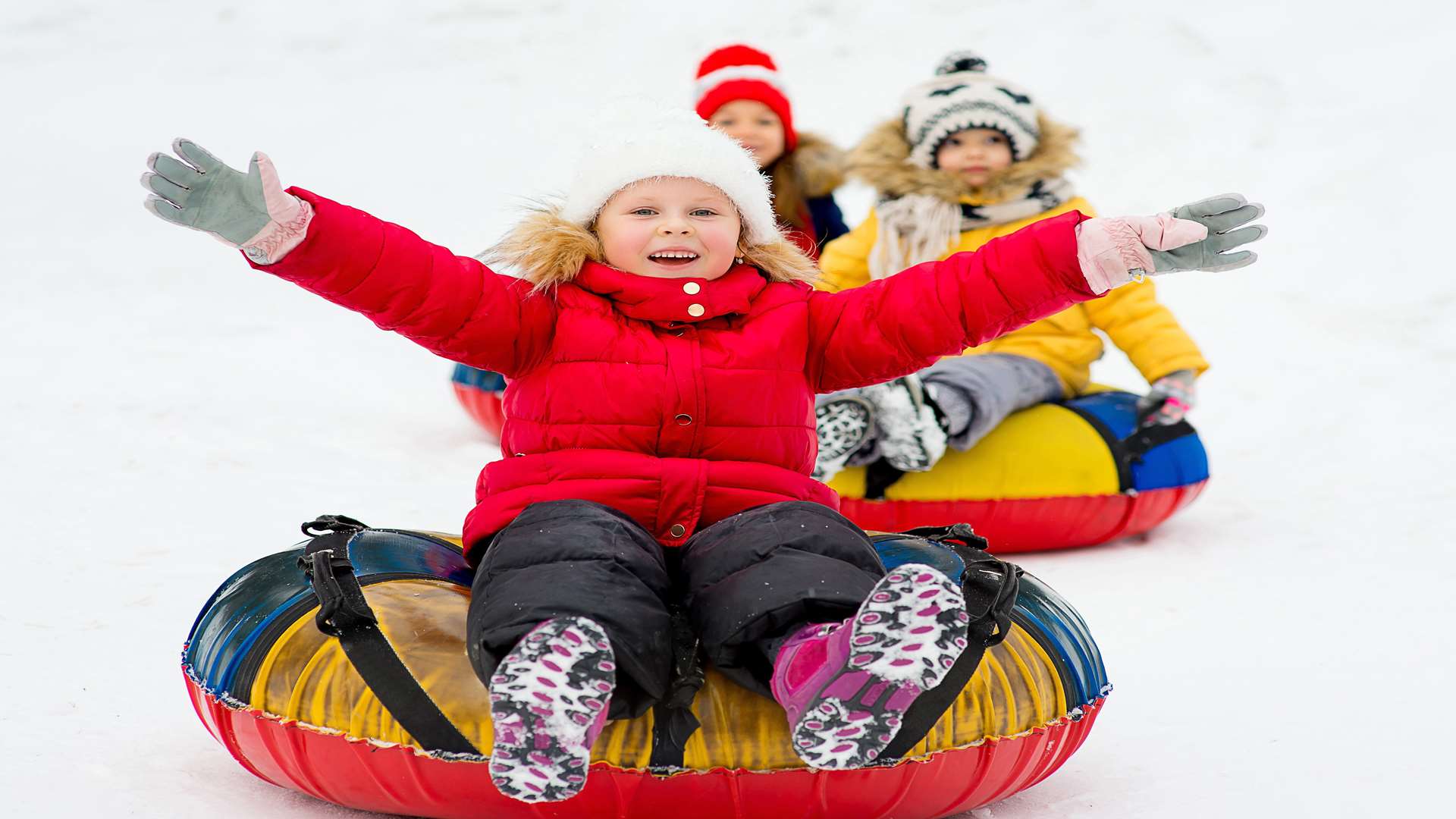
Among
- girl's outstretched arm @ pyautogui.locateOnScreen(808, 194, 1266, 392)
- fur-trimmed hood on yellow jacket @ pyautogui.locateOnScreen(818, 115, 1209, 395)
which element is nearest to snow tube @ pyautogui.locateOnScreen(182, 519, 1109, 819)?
girl's outstretched arm @ pyautogui.locateOnScreen(808, 194, 1266, 392)

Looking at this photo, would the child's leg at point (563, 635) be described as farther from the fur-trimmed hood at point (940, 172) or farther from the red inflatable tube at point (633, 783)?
the fur-trimmed hood at point (940, 172)

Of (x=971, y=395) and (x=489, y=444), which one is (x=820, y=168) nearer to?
(x=971, y=395)

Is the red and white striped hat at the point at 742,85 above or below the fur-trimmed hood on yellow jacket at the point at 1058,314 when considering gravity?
above

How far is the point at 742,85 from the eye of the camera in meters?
4.68

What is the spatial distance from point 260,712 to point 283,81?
8.87 metres

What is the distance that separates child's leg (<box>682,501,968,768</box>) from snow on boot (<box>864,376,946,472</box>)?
5.07 feet

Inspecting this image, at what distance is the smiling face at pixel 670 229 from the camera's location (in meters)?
2.37

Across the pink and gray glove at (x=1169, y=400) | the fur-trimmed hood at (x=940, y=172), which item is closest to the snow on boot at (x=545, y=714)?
the pink and gray glove at (x=1169, y=400)

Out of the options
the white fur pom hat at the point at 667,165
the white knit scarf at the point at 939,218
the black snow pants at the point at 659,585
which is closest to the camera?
the black snow pants at the point at 659,585

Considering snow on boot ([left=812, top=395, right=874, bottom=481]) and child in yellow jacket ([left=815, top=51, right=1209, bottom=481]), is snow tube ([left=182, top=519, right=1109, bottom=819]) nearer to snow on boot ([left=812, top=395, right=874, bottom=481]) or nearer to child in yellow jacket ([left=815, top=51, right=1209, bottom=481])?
snow on boot ([left=812, top=395, right=874, bottom=481])

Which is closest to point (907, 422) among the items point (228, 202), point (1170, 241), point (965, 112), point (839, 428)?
point (839, 428)

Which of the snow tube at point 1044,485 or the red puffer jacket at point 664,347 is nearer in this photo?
the red puffer jacket at point 664,347

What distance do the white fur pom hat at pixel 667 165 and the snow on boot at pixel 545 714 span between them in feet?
3.23

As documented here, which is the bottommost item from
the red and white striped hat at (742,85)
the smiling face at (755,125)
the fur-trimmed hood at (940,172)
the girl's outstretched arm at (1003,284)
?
the girl's outstretched arm at (1003,284)
